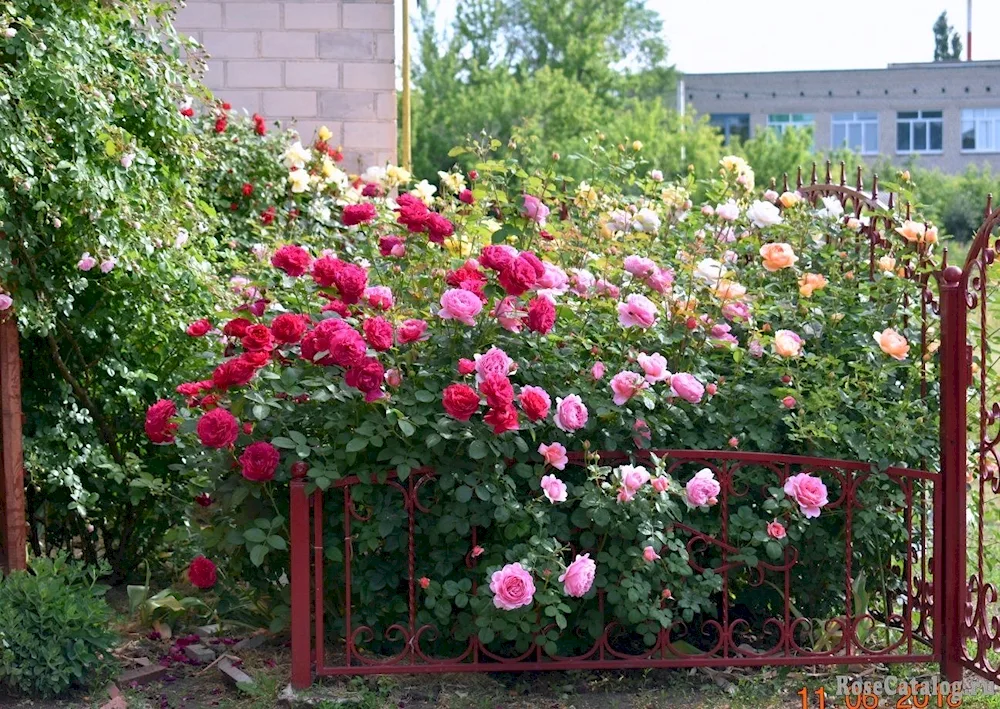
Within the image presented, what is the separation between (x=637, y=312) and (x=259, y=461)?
1.13 m

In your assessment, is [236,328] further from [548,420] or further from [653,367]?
[653,367]

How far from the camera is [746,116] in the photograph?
1543 inches

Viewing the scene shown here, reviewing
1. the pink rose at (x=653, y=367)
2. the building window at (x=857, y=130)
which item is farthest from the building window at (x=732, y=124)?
the pink rose at (x=653, y=367)

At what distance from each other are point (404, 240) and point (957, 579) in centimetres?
198

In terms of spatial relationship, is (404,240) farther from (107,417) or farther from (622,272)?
(107,417)

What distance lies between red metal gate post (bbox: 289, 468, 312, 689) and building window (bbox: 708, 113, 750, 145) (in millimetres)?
37544

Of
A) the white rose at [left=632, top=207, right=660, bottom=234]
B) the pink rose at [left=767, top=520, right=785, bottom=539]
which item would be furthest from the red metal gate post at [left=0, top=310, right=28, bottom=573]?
the pink rose at [left=767, top=520, right=785, bottom=539]

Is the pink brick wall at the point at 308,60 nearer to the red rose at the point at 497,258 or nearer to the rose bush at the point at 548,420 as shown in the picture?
the rose bush at the point at 548,420

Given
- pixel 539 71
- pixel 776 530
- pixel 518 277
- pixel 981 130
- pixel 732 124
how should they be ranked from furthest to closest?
pixel 732 124
pixel 981 130
pixel 539 71
pixel 776 530
pixel 518 277

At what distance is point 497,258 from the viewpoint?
321 centimetres

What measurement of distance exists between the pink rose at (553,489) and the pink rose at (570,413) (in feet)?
0.49

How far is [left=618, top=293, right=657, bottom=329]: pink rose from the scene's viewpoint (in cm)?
336

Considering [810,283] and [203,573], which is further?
[810,283]

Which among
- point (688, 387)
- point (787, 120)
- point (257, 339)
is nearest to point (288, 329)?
point (257, 339)
